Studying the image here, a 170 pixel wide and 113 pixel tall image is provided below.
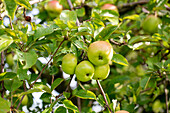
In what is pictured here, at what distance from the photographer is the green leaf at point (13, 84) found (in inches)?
47.8

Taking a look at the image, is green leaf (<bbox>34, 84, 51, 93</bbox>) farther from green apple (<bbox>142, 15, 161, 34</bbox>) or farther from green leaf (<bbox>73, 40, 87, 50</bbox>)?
green apple (<bbox>142, 15, 161, 34</bbox>)

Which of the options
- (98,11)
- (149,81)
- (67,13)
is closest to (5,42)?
(67,13)

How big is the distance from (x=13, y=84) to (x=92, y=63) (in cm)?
46

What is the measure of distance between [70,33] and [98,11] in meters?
0.47

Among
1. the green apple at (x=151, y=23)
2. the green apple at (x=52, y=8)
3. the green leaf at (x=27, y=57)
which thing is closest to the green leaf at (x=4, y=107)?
the green leaf at (x=27, y=57)

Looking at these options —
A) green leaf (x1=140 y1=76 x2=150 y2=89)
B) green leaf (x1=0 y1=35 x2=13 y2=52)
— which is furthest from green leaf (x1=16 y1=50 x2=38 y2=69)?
green leaf (x1=140 y1=76 x2=150 y2=89)

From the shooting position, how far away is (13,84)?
4.02ft

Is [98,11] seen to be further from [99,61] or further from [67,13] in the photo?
[99,61]

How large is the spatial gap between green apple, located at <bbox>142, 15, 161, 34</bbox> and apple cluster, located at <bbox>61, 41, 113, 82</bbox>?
0.98 meters

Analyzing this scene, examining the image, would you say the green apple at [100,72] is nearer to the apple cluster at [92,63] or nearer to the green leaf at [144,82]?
the apple cluster at [92,63]

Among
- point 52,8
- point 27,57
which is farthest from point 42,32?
point 52,8

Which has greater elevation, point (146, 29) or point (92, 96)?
point (92, 96)

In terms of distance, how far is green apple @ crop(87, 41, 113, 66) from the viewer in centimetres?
103

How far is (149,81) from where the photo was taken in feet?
5.07
